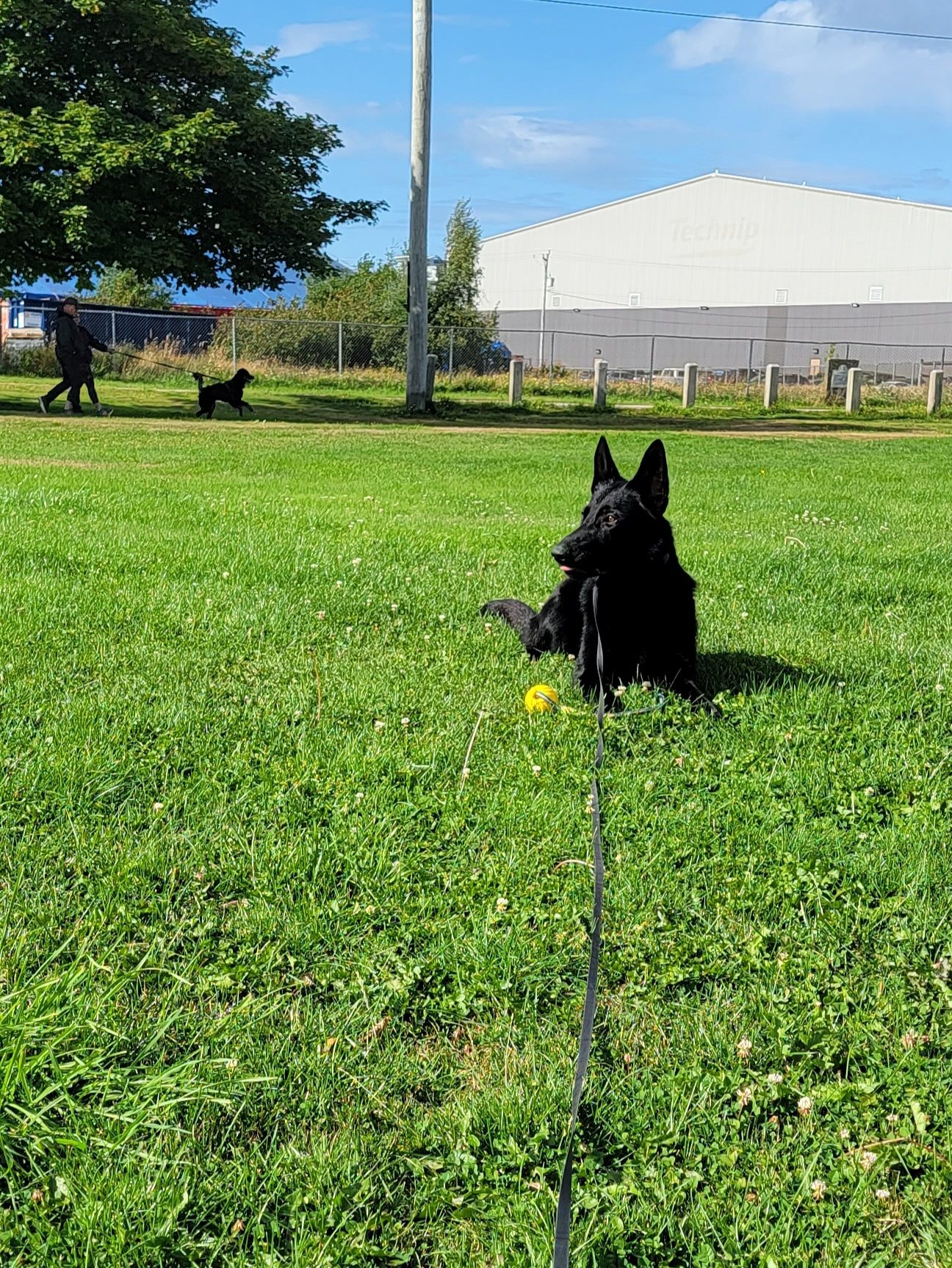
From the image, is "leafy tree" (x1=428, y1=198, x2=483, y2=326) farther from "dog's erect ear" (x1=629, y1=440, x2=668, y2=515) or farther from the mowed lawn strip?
"dog's erect ear" (x1=629, y1=440, x2=668, y2=515)

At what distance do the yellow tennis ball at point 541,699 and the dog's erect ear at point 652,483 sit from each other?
0.82 meters

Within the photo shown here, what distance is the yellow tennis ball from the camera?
429 centimetres

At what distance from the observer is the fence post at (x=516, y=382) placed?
2881 cm

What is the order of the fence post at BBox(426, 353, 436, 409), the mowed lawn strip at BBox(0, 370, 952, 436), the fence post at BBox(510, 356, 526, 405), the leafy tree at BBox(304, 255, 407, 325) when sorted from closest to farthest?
the mowed lawn strip at BBox(0, 370, 952, 436) < the fence post at BBox(426, 353, 436, 409) < the fence post at BBox(510, 356, 526, 405) < the leafy tree at BBox(304, 255, 407, 325)

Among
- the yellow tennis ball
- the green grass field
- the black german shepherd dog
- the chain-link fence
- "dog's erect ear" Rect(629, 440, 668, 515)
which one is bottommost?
the green grass field

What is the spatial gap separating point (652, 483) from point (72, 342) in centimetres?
1960

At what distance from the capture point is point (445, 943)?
264cm

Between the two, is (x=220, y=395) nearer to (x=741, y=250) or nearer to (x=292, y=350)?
(x=292, y=350)

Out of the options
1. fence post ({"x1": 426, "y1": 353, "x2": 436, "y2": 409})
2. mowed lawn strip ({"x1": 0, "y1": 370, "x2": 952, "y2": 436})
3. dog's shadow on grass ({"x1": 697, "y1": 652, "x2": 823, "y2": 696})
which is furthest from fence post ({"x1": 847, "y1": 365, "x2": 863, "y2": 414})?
dog's shadow on grass ({"x1": 697, "y1": 652, "x2": 823, "y2": 696})

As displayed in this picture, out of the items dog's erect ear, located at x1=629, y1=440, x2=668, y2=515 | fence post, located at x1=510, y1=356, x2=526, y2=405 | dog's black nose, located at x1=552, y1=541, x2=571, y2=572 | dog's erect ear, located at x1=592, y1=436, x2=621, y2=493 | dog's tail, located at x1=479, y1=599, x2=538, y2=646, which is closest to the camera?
dog's black nose, located at x1=552, y1=541, x2=571, y2=572

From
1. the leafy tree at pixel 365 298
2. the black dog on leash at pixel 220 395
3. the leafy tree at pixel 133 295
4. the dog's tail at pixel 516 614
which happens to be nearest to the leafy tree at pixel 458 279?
the leafy tree at pixel 365 298

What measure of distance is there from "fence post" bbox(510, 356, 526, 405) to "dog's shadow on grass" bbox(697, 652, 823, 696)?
24.4m

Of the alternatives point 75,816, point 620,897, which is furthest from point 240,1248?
point 75,816

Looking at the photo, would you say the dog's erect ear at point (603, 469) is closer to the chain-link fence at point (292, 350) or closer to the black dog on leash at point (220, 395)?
the black dog on leash at point (220, 395)
